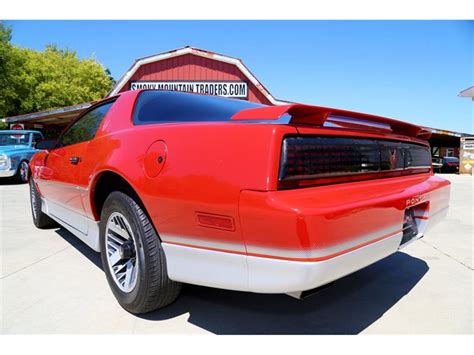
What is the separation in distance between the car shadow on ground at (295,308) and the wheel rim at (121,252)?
254 mm

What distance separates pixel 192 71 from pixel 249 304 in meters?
12.8

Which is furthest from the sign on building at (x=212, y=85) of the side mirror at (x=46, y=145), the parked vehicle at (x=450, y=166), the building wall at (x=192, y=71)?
the parked vehicle at (x=450, y=166)

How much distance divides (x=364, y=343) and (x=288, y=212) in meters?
0.95

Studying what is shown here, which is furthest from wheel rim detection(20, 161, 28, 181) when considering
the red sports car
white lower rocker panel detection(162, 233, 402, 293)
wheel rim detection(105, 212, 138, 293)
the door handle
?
white lower rocker panel detection(162, 233, 402, 293)

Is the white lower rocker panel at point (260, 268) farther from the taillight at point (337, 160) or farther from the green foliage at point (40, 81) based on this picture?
the green foliage at point (40, 81)

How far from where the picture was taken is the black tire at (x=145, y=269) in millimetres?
1826

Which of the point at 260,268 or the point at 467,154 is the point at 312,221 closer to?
the point at 260,268

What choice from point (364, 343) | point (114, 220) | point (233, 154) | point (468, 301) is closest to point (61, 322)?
point (114, 220)

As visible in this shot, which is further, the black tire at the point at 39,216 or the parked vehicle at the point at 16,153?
the parked vehicle at the point at 16,153

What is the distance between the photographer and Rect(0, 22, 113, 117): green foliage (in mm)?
22891

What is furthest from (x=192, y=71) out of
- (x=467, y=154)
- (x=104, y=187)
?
(x=467, y=154)

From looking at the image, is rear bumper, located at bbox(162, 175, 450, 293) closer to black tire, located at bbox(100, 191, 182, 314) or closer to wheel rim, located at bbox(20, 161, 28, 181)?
black tire, located at bbox(100, 191, 182, 314)

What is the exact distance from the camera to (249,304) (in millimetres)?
2221

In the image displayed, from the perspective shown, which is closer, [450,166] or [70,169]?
[70,169]
